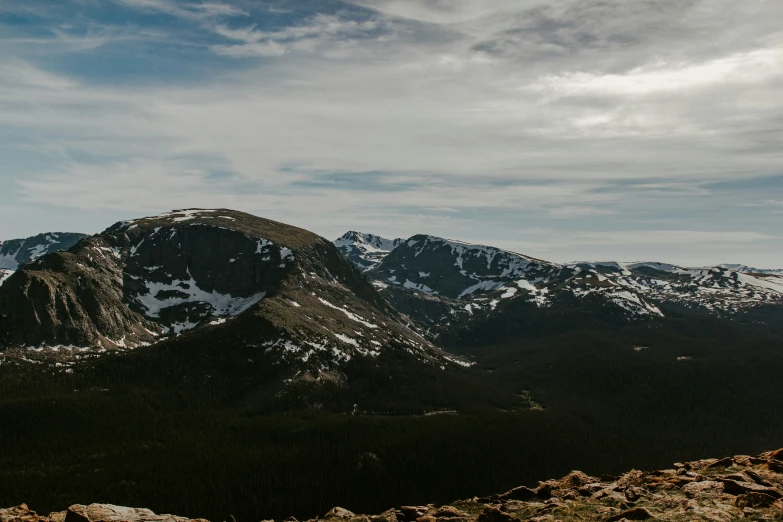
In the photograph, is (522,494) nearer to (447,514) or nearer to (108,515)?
(447,514)

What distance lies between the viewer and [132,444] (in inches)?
7264

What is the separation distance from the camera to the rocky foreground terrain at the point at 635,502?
37.5m

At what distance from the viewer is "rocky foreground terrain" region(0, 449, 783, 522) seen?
123 ft

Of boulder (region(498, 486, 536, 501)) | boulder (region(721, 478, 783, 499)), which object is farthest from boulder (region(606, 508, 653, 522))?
boulder (region(498, 486, 536, 501))

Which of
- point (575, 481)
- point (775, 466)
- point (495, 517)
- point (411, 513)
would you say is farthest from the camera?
point (575, 481)

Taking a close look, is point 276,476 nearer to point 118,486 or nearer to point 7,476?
point 118,486

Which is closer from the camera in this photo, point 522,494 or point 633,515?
point 633,515

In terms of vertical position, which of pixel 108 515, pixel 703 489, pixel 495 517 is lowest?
pixel 108 515

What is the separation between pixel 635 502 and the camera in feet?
141

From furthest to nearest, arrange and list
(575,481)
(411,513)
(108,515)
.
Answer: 1. (575,481)
2. (411,513)
3. (108,515)

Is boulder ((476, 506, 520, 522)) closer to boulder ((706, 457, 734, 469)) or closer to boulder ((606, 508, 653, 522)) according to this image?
boulder ((606, 508, 653, 522))

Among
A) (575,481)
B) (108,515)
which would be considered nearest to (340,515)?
(108,515)

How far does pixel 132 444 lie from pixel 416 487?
104558 mm

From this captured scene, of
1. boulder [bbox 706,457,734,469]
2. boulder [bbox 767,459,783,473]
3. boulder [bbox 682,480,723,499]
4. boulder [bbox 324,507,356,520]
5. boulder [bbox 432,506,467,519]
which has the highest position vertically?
boulder [bbox 767,459,783,473]
